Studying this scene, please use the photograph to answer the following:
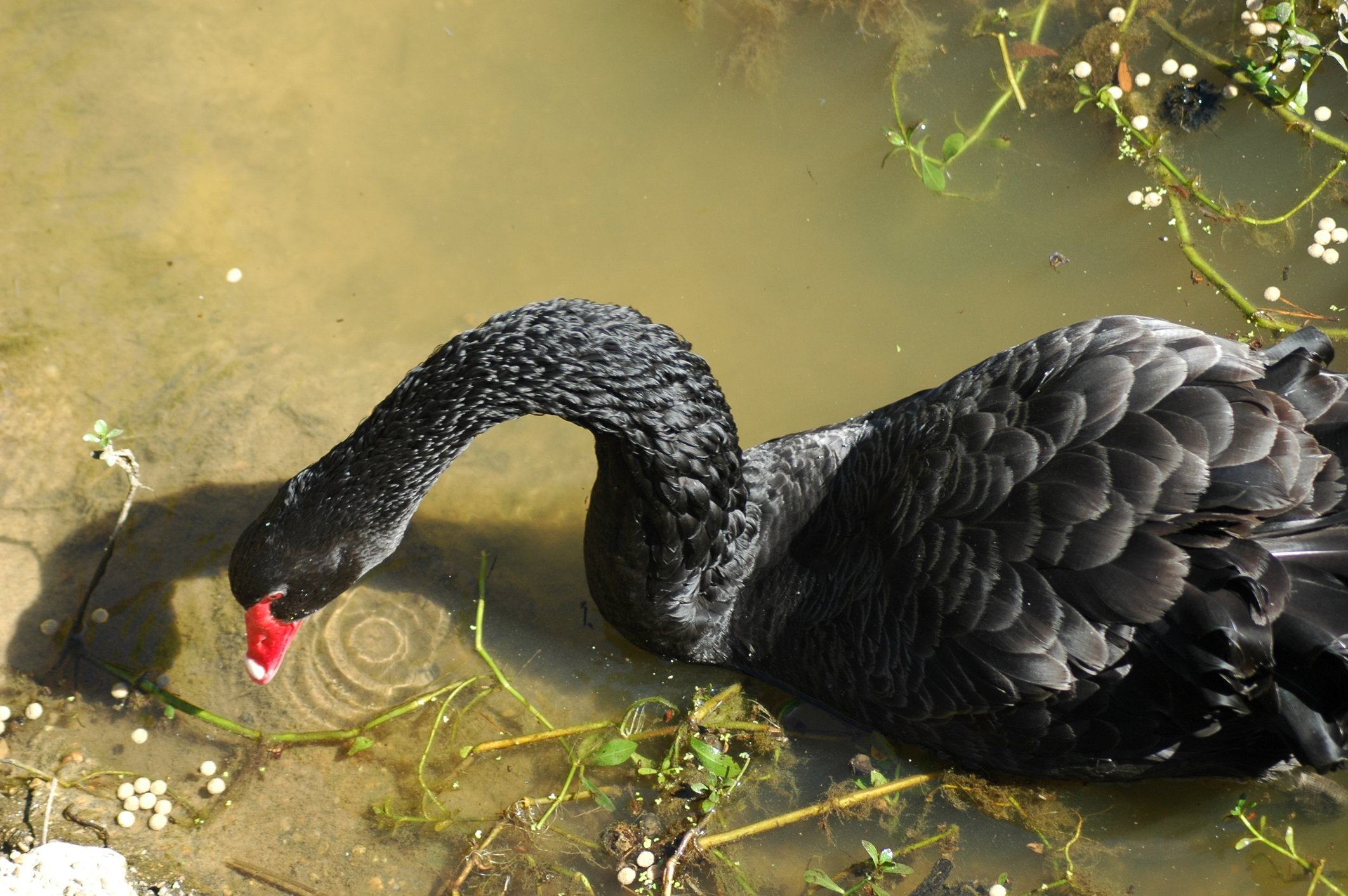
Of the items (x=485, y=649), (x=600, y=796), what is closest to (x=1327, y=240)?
(x=600, y=796)

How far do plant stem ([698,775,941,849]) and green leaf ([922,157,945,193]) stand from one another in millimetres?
3197

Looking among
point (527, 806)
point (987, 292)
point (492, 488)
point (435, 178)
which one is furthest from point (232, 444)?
point (987, 292)

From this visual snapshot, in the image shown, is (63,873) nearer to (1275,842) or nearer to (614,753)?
(614,753)

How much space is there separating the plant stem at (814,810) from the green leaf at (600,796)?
1.44ft

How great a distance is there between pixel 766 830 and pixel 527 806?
1.12 metres

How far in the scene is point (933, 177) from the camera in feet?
17.6

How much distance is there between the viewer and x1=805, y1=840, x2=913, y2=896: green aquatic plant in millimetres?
4082

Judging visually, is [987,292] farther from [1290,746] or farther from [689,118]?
[1290,746]

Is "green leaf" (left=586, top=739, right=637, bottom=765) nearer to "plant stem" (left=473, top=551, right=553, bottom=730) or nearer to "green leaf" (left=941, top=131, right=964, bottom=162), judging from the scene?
"plant stem" (left=473, top=551, right=553, bottom=730)

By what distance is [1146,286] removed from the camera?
5.39m

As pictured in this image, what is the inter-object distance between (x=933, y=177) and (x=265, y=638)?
4.17 metres

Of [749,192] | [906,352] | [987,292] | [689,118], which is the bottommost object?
[906,352]

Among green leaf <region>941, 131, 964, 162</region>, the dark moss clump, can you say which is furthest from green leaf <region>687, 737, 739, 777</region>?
the dark moss clump

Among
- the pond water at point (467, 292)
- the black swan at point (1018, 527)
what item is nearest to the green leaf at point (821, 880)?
the pond water at point (467, 292)
